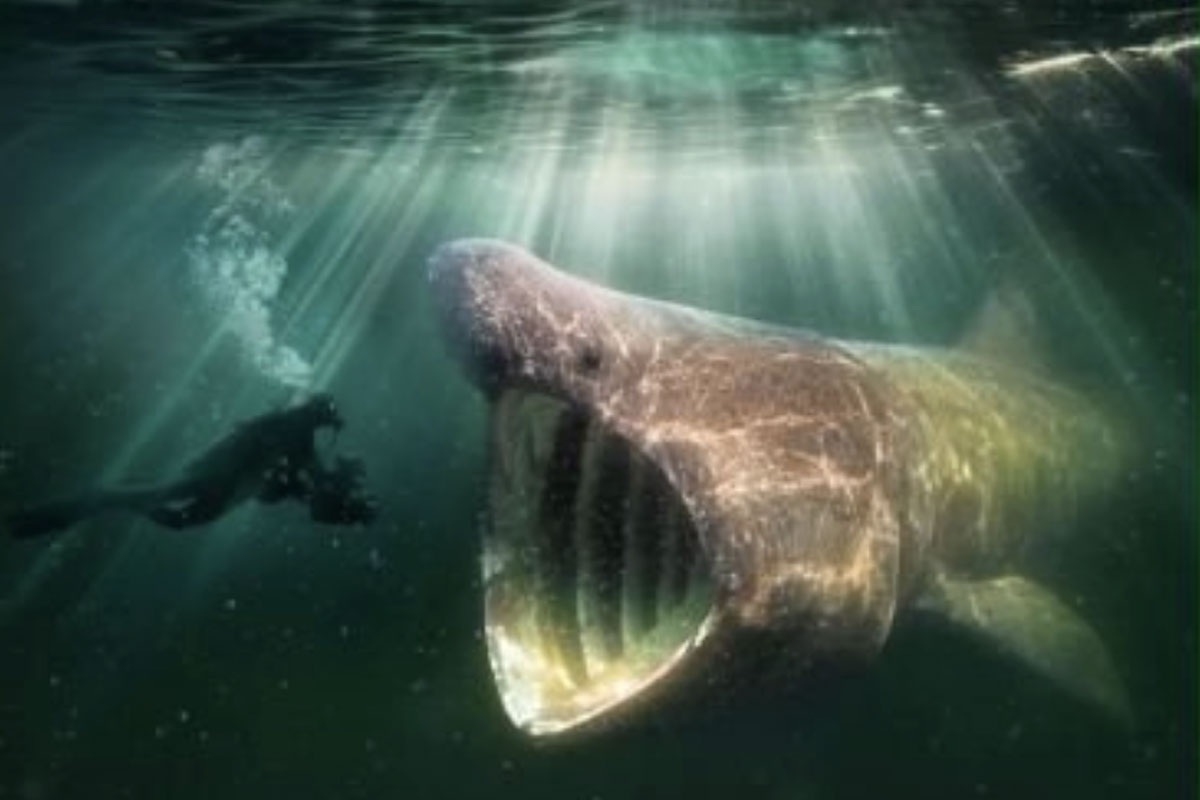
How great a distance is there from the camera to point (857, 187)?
97.3 ft

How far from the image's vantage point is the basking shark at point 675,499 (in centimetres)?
646

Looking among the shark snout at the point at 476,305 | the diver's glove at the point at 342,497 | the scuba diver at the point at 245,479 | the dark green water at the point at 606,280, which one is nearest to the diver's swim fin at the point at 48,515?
the scuba diver at the point at 245,479

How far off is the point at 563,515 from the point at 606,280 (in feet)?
116

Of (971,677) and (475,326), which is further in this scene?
(971,677)

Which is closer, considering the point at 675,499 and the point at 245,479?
the point at 675,499

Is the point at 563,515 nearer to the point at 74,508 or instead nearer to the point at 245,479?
the point at 245,479

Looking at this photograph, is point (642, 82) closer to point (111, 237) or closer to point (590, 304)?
point (590, 304)

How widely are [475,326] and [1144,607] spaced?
30.4 feet

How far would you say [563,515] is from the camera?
7.40m

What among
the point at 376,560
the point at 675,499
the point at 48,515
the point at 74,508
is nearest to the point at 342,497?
the point at 74,508

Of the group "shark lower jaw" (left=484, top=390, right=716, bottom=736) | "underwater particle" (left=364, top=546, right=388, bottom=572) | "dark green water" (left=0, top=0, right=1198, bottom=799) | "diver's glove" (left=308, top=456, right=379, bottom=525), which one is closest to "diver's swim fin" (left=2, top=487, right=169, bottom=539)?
"diver's glove" (left=308, top=456, right=379, bottom=525)

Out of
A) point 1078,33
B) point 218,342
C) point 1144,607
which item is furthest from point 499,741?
point 218,342

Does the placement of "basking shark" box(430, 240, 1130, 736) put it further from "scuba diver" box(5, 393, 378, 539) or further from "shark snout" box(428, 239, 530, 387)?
"scuba diver" box(5, 393, 378, 539)

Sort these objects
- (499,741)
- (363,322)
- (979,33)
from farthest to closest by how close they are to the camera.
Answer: (363,322) → (499,741) → (979,33)
